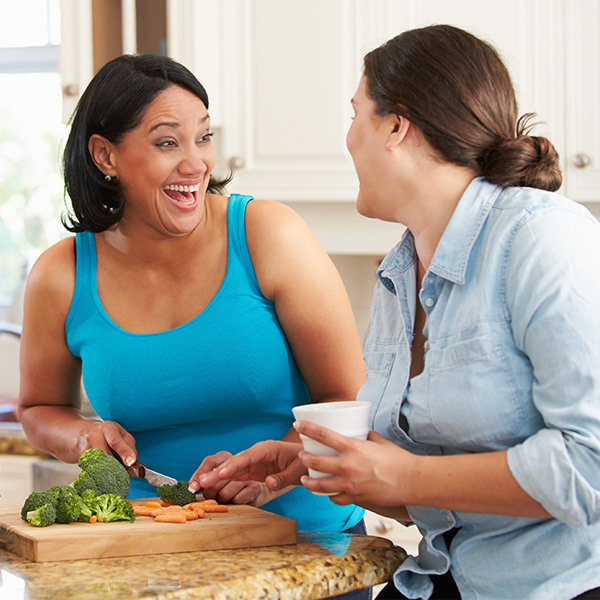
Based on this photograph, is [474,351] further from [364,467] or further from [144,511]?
[144,511]

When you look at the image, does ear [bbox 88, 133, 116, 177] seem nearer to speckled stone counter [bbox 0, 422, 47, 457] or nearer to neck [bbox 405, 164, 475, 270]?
neck [bbox 405, 164, 475, 270]

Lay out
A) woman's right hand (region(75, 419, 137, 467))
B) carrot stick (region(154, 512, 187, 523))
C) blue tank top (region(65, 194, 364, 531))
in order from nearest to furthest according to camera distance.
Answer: carrot stick (region(154, 512, 187, 523)), woman's right hand (region(75, 419, 137, 467)), blue tank top (region(65, 194, 364, 531))

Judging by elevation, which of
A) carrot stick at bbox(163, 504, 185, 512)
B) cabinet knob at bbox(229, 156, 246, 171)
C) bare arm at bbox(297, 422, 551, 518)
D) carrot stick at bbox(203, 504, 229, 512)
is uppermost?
cabinet knob at bbox(229, 156, 246, 171)

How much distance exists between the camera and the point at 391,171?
1.10 metres

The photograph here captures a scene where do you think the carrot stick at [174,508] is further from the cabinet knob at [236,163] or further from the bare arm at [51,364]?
the cabinet knob at [236,163]

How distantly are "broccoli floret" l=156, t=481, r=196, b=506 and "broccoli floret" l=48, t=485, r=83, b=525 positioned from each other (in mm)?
144

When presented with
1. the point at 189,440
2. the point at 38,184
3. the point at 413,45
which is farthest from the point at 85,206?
the point at 38,184

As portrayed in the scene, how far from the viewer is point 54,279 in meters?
1.58

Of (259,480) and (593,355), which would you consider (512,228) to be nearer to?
(593,355)

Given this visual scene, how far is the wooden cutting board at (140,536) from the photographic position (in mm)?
1002

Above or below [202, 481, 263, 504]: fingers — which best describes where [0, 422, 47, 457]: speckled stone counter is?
below

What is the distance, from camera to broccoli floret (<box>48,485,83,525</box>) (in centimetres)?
108

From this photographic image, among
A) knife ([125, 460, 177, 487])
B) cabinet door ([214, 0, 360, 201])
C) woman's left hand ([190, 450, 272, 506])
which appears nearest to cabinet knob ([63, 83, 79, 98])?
cabinet door ([214, 0, 360, 201])

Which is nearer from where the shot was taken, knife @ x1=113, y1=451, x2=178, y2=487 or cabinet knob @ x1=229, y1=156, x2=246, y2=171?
knife @ x1=113, y1=451, x2=178, y2=487
